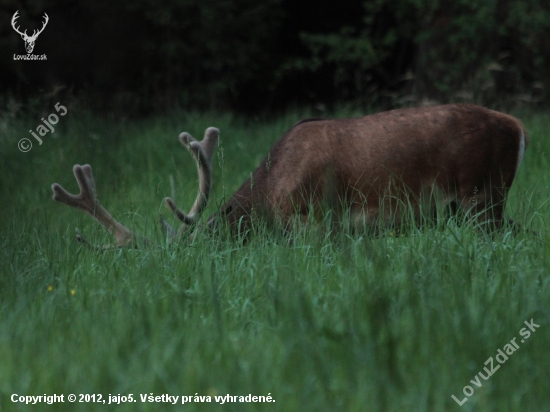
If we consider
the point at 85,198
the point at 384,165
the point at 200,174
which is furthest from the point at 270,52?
the point at 85,198

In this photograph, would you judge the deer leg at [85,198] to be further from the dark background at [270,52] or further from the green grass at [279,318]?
the dark background at [270,52]

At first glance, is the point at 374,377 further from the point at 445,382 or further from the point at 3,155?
the point at 3,155

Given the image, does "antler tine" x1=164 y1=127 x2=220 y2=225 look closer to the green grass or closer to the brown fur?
the brown fur

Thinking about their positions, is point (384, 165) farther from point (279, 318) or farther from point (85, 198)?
point (279, 318)

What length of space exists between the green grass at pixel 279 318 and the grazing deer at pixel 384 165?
0.37m

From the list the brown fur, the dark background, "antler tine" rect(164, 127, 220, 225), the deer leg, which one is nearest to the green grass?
the deer leg

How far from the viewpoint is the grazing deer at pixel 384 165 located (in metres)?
4.99

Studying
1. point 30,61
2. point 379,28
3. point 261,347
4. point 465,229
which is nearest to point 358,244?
point 465,229

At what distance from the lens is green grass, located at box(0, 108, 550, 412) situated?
2.66 m

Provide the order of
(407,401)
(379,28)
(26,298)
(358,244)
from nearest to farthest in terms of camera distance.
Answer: (407,401)
(26,298)
(358,244)
(379,28)

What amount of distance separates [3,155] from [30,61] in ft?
11.9

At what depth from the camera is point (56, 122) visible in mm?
8828

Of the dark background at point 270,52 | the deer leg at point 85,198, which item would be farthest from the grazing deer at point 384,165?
the dark background at point 270,52

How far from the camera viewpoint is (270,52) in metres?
13.3
